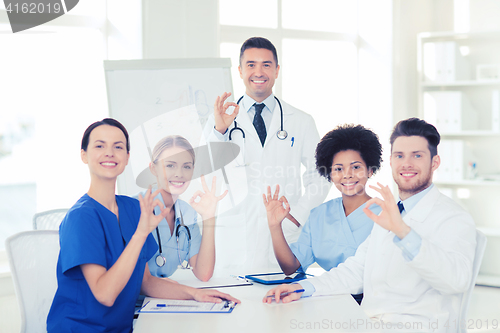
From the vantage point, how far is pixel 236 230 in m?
2.10

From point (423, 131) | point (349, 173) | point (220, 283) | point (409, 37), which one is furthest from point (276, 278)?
point (409, 37)

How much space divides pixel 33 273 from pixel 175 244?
0.49 metres

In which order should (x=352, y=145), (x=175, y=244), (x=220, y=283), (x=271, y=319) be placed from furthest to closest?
(x=352, y=145) → (x=175, y=244) → (x=220, y=283) → (x=271, y=319)

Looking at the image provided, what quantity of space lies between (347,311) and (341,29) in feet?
10.5

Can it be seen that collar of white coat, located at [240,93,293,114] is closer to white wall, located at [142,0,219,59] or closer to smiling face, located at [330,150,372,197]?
smiling face, located at [330,150,372,197]

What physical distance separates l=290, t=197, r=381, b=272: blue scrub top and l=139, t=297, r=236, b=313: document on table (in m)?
0.52

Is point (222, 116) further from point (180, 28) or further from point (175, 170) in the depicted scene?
point (180, 28)

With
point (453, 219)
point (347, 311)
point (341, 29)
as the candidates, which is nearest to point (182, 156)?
point (347, 311)

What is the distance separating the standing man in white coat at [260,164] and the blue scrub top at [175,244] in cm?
43

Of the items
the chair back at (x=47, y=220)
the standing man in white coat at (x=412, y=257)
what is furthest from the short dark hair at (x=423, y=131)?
the chair back at (x=47, y=220)

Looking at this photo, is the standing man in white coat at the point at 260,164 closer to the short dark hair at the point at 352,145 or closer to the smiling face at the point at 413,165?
the short dark hair at the point at 352,145

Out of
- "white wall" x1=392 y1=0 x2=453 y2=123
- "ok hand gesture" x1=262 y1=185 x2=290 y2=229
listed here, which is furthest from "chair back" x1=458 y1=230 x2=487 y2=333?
"white wall" x1=392 y1=0 x2=453 y2=123

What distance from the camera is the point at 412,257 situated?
3.89 feet

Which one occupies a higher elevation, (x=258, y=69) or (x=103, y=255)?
(x=258, y=69)
